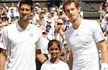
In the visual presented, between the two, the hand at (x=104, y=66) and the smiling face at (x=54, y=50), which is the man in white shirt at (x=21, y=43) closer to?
the smiling face at (x=54, y=50)

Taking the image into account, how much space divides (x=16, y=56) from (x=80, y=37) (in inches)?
34.6

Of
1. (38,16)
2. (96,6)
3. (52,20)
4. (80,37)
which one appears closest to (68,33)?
(80,37)

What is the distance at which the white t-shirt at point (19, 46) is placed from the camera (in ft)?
15.6

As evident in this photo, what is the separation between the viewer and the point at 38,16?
16.7 meters

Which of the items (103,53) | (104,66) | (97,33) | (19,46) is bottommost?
(104,66)

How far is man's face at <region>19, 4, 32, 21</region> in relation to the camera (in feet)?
15.7

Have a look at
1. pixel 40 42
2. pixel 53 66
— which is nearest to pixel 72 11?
pixel 40 42

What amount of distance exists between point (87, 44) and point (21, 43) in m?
0.86

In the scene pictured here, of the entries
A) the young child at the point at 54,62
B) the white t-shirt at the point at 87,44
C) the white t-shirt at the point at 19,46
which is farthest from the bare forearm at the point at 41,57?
the white t-shirt at the point at 87,44

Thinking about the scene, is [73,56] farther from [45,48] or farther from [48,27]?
[48,27]

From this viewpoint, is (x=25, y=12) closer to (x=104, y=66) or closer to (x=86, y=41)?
(x=86, y=41)

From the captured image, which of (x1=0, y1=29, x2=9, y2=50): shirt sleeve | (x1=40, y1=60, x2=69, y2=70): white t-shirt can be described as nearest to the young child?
(x1=40, y1=60, x2=69, y2=70): white t-shirt

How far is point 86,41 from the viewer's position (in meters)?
4.92

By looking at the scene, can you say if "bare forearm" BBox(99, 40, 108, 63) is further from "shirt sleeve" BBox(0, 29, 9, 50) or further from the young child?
"shirt sleeve" BBox(0, 29, 9, 50)
